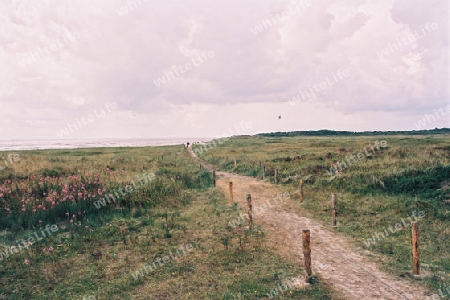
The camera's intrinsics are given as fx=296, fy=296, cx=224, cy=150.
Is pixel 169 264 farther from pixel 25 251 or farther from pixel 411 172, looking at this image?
pixel 411 172

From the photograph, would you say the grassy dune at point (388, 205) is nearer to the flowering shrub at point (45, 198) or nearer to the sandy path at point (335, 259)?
the sandy path at point (335, 259)

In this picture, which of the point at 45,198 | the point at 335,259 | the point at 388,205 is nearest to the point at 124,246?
the point at 45,198

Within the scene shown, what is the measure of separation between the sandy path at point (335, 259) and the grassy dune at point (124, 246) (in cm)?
57

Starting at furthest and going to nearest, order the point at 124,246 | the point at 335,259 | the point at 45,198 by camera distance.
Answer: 1. the point at 45,198
2. the point at 124,246
3. the point at 335,259

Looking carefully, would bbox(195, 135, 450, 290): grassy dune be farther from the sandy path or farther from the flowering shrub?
the flowering shrub

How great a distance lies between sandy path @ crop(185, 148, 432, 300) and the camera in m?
7.41

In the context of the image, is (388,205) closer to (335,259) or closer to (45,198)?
(335,259)

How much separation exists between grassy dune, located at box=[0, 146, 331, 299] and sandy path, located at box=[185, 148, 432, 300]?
0.57m

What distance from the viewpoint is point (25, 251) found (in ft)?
32.5

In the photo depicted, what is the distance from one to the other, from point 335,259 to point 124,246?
7170 mm

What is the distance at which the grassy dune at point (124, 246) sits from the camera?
782 centimetres

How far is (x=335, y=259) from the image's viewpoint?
948 centimetres

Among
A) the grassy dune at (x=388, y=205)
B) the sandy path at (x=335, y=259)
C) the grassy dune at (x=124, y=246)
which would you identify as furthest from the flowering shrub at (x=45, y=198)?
the grassy dune at (x=388, y=205)

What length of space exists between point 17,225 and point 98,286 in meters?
6.43
